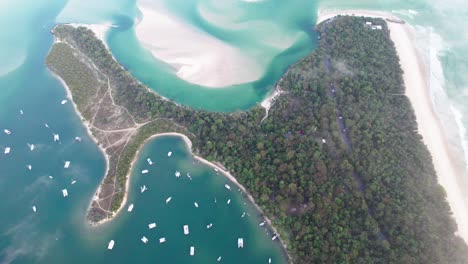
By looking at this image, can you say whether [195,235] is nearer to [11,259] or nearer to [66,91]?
[11,259]

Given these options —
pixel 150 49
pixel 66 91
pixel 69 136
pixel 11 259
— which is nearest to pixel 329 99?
pixel 150 49

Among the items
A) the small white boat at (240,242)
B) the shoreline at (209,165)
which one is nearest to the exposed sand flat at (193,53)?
the shoreline at (209,165)

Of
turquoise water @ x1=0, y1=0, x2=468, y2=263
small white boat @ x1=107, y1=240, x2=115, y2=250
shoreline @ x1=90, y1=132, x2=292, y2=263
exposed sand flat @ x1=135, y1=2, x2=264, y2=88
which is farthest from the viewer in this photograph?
exposed sand flat @ x1=135, y1=2, x2=264, y2=88

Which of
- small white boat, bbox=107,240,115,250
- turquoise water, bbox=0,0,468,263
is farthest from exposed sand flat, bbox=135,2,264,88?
small white boat, bbox=107,240,115,250

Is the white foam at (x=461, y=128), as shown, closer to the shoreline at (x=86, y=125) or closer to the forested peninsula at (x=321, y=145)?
the forested peninsula at (x=321, y=145)

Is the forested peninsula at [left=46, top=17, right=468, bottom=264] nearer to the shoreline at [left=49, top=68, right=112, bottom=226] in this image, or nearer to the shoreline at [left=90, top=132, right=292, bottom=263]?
the shoreline at [left=90, top=132, right=292, bottom=263]

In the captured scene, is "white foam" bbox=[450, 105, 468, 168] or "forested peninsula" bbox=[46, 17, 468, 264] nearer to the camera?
"forested peninsula" bbox=[46, 17, 468, 264]

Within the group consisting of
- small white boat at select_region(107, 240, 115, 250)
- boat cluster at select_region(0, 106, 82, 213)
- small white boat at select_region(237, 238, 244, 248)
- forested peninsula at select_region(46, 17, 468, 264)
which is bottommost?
small white boat at select_region(107, 240, 115, 250)
